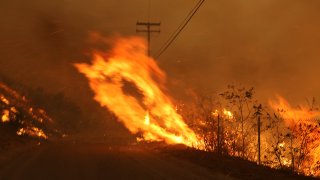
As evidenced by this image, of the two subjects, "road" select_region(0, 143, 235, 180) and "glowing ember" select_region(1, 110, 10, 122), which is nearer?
"road" select_region(0, 143, 235, 180)

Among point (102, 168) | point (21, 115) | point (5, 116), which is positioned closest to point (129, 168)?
point (102, 168)

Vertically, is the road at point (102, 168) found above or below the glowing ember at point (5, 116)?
below

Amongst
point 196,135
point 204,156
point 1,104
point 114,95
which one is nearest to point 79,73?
point 114,95

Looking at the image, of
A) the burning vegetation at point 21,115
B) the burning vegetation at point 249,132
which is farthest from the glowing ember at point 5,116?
the burning vegetation at point 249,132

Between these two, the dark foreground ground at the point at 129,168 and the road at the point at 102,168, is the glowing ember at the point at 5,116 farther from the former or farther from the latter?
the road at the point at 102,168

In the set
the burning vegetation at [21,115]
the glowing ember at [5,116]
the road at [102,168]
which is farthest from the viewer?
the burning vegetation at [21,115]

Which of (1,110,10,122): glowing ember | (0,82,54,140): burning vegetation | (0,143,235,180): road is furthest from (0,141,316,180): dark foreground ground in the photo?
(0,82,54,140): burning vegetation

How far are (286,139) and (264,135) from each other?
3011mm

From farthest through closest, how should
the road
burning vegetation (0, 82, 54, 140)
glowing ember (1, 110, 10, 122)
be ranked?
burning vegetation (0, 82, 54, 140) < glowing ember (1, 110, 10, 122) < the road

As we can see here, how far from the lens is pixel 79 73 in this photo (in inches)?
2844

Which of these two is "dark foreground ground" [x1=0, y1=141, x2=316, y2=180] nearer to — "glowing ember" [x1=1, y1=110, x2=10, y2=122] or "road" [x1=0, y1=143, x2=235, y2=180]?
"road" [x1=0, y1=143, x2=235, y2=180]

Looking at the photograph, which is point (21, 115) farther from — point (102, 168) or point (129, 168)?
point (129, 168)

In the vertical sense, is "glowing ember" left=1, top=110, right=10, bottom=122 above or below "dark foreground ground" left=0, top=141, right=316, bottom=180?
above

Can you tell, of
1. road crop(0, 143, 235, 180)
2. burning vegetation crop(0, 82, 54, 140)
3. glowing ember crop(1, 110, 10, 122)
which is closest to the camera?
road crop(0, 143, 235, 180)
